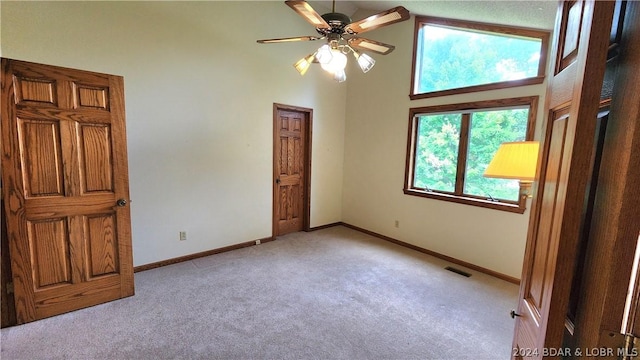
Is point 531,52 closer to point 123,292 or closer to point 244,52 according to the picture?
point 244,52

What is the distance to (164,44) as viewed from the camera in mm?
3176

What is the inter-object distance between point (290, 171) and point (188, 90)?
1900 mm

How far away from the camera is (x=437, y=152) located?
394cm

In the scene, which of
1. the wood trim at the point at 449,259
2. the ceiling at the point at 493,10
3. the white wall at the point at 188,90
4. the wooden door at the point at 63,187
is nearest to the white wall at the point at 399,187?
the wood trim at the point at 449,259

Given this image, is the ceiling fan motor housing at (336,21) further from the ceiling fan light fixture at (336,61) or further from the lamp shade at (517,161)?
the lamp shade at (517,161)

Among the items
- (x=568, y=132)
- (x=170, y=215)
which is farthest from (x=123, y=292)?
(x=568, y=132)

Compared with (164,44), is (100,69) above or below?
below

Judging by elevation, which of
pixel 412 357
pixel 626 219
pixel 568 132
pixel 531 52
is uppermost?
pixel 531 52

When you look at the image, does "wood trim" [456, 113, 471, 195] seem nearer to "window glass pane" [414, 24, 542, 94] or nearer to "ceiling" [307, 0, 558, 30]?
"window glass pane" [414, 24, 542, 94]

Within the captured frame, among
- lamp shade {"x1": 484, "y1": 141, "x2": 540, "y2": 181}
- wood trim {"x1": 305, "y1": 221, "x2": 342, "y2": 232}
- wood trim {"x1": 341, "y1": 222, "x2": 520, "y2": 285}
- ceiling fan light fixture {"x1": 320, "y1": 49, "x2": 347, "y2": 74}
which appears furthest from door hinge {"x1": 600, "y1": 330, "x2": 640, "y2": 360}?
wood trim {"x1": 305, "y1": 221, "x2": 342, "y2": 232}

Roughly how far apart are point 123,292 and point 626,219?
3370 mm

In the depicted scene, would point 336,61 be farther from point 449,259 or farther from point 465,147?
point 449,259

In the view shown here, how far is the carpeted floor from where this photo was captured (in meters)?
2.07

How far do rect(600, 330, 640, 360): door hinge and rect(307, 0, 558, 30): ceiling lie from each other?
9.05ft
